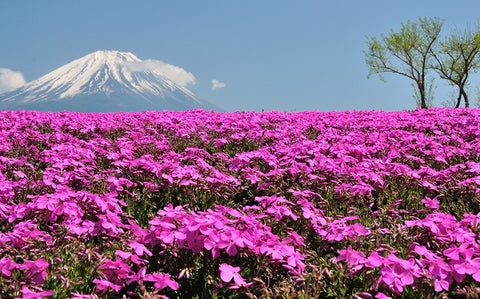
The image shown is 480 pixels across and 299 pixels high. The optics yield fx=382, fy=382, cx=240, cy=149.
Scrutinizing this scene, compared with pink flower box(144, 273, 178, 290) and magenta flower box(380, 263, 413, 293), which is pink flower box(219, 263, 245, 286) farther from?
magenta flower box(380, 263, 413, 293)

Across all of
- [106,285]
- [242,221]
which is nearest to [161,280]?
[106,285]

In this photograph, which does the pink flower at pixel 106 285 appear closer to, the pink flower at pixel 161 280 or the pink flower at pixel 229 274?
the pink flower at pixel 161 280

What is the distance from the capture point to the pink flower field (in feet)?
8.72

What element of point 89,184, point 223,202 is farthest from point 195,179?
point 89,184

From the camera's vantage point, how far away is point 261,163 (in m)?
6.41

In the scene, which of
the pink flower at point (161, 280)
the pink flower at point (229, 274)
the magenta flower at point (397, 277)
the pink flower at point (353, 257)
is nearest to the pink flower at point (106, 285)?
the pink flower at point (161, 280)

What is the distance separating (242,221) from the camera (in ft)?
9.77

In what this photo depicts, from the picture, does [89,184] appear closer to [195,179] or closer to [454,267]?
[195,179]

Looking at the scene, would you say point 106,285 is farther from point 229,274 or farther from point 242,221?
point 242,221

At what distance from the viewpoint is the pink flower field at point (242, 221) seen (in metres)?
2.66

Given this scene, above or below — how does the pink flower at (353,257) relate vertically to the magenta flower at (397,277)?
above

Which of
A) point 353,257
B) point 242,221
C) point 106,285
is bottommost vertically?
point 106,285

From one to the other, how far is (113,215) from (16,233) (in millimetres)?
753

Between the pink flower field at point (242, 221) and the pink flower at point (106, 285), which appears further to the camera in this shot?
the pink flower field at point (242, 221)
